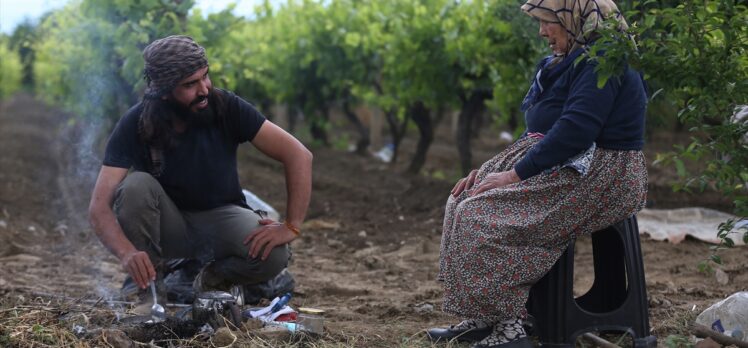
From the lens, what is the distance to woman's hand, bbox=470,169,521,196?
137 inches

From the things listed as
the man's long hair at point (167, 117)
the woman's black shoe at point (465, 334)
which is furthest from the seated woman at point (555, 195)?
the man's long hair at point (167, 117)

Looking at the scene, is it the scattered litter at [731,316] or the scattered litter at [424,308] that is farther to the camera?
the scattered litter at [424,308]

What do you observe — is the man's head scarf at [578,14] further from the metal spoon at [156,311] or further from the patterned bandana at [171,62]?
the metal spoon at [156,311]

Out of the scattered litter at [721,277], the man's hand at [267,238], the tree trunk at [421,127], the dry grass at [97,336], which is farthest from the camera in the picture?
the tree trunk at [421,127]

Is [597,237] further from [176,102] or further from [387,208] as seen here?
[387,208]

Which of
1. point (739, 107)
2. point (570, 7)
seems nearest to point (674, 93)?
point (739, 107)

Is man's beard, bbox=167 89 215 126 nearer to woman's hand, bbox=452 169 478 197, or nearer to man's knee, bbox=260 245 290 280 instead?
man's knee, bbox=260 245 290 280

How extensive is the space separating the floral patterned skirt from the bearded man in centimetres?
99

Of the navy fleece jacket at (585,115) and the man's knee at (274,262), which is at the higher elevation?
the navy fleece jacket at (585,115)

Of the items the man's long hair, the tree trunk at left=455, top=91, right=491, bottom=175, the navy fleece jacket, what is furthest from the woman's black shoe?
the tree trunk at left=455, top=91, right=491, bottom=175

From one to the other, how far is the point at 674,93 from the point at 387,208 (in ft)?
17.9

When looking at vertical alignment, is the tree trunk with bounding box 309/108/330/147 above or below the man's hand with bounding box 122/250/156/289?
below

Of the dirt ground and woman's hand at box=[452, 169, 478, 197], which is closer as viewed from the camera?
woman's hand at box=[452, 169, 478, 197]

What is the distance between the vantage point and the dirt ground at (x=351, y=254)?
4332 mm
